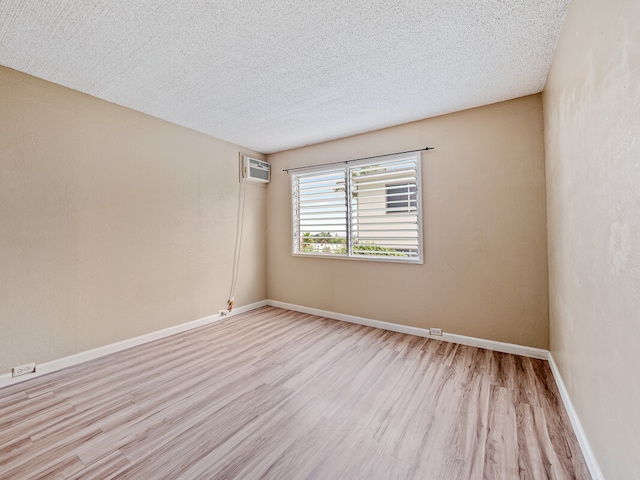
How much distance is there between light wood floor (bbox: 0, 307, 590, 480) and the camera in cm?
135

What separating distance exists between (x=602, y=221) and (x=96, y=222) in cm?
370

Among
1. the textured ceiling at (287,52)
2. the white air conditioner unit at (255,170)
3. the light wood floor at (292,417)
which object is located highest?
the textured ceiling at (287,52)

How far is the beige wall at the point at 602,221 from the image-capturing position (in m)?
0.91

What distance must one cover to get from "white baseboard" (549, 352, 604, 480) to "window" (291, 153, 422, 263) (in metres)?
1.54

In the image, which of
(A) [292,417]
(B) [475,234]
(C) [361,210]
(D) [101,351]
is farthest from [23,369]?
(B) [475,234]

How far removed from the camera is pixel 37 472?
52.2 inches

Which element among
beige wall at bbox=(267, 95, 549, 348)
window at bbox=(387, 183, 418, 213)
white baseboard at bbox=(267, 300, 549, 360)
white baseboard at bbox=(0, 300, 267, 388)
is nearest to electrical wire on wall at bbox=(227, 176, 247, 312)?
white baseboard at bbox=(0, 300, 267, 388)

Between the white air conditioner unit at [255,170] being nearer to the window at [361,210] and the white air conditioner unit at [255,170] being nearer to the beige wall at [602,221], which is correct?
the window at [361,210]

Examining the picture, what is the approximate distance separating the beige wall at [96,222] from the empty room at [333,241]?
2cm

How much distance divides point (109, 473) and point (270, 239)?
3350 millimetres

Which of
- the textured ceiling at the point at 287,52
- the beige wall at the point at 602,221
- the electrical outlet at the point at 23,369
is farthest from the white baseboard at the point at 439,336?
the electrical outlet at the point at 23,369

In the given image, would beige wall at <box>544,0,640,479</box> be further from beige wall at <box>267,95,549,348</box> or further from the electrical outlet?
the electrical outlet

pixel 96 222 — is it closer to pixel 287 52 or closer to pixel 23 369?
pixel 23 369

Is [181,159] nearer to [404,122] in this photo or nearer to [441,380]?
[404,122]
